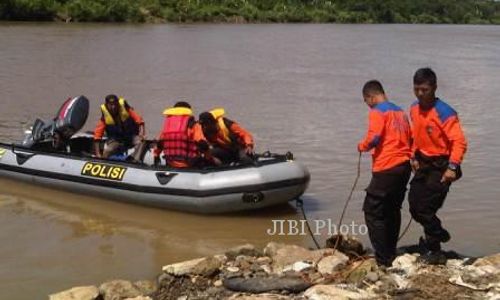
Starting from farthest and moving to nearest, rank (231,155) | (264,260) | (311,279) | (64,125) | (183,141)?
(64,125), (231,155), (183,141), (264,260), (311,279)

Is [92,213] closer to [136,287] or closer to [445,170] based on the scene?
[136,287]

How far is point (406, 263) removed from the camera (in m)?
4.46

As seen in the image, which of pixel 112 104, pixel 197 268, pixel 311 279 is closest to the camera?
pixel 311 279

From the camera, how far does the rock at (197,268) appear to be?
15.5 feet

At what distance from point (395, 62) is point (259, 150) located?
16381 mm

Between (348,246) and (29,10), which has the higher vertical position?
(29,10)

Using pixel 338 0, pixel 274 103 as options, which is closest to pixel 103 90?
pixel 274 103

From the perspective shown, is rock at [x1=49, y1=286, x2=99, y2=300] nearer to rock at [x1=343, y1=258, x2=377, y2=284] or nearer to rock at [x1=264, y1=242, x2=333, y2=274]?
rock at [x1=264, y1=242, x2=333, y2=274]

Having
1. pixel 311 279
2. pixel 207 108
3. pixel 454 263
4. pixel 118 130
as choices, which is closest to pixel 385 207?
pixel 454 263

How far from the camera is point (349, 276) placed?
4395mm

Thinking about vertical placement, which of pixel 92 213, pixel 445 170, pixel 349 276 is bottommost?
pixel 92 213

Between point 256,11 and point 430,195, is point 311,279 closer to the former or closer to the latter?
point 430,195

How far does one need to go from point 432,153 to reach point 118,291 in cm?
226

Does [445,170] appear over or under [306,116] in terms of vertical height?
over
